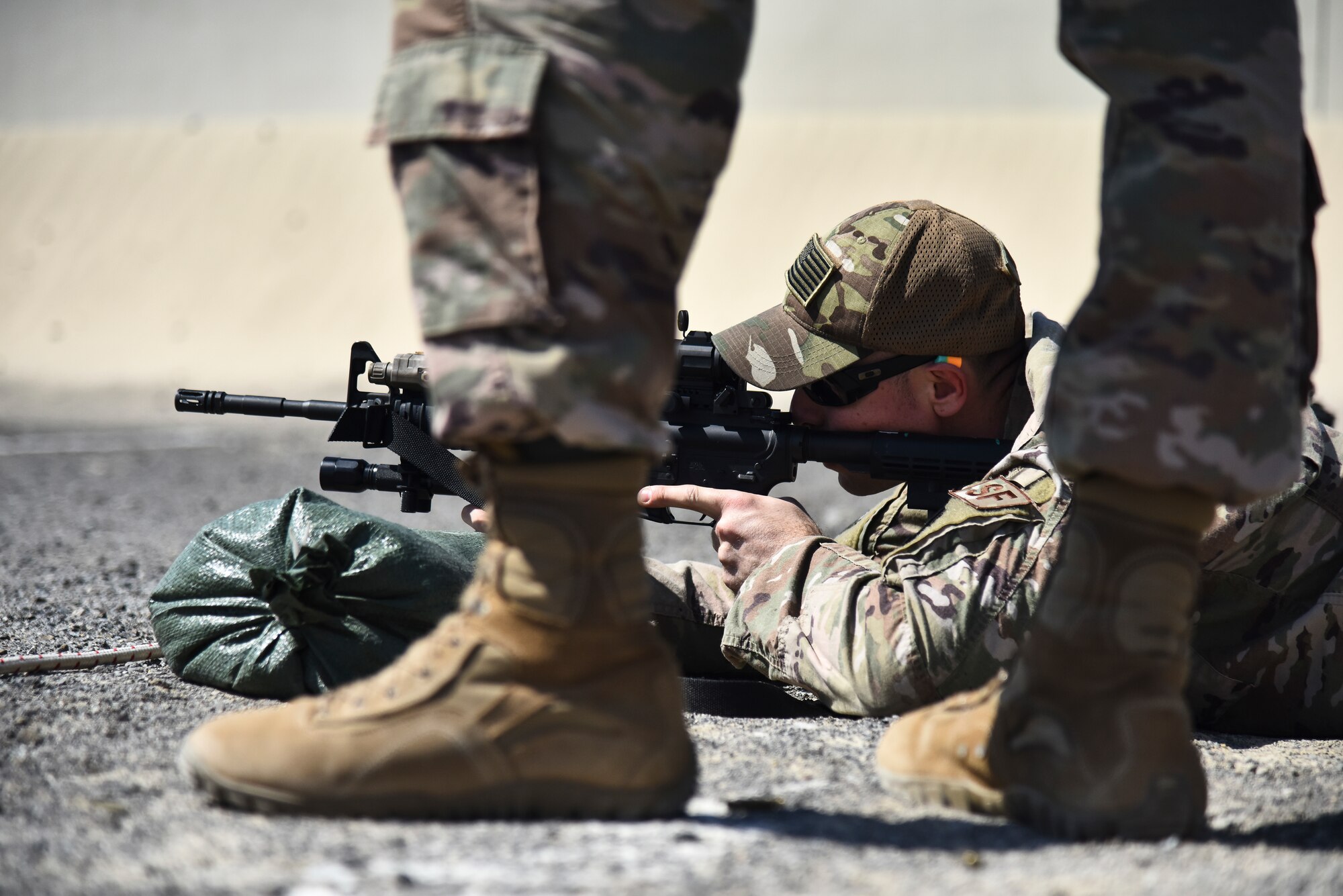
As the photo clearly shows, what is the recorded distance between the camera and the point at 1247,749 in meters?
2.58

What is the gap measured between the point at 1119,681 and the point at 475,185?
3.65 feet

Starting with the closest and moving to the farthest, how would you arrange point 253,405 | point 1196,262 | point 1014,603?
point 1196,262 < point 1014,603 < point 253,405

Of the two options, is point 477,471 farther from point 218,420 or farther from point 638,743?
point 218,420

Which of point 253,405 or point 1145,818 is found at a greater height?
point 253,405

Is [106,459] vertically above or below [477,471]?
below

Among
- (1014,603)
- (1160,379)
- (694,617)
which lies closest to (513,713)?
(1160,379)

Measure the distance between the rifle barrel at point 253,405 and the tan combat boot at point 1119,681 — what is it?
238cm

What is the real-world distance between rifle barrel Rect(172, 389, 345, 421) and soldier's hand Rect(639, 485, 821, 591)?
1.20m

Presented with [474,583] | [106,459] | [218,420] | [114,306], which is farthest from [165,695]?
[114,306]

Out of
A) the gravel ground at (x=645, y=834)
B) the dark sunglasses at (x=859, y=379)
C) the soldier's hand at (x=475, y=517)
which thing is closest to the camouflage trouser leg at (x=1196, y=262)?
the gravel ground at (x=645, y=834)

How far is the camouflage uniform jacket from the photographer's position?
254 cm

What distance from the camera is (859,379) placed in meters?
3.19

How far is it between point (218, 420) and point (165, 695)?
12674 millimetres

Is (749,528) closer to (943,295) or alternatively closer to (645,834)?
(943,295)
